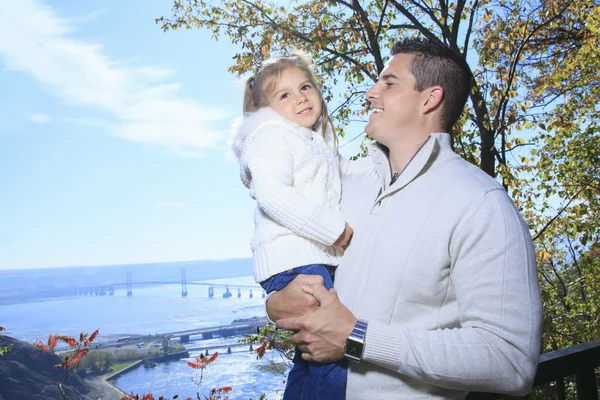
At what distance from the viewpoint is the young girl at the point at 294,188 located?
130cm

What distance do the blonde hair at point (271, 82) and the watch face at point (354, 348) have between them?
2.63 feet

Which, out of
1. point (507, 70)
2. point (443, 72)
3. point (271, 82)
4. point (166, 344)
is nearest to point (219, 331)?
point (166, 344)

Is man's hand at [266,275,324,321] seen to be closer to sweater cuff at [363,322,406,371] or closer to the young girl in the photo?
the young girl

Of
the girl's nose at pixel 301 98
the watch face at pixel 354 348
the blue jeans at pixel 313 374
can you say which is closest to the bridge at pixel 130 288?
the girl's nose at pixel 301 98

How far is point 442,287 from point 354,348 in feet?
0.80

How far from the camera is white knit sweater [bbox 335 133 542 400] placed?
1.02m

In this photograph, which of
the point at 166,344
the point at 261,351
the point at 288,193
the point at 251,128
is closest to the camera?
the point at 288,193

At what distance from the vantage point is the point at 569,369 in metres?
1.80

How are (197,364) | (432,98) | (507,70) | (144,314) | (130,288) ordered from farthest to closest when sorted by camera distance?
(130,288) < (144,314) < (507,70) < (197,364) < (432,98)

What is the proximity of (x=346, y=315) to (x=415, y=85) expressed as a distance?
28.1 inches

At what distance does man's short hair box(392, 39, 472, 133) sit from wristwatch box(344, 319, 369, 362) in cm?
71

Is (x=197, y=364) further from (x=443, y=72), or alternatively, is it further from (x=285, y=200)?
(x=443, y=72)

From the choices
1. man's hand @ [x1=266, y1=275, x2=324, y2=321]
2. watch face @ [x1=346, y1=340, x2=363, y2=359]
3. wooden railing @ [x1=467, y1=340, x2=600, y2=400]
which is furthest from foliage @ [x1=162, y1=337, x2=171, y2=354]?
watch face @ [x1=346, y1=340, x2=363, y2=359]

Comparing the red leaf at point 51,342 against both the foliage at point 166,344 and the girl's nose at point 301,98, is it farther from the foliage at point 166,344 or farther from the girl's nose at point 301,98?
the foliage at point 166,344
